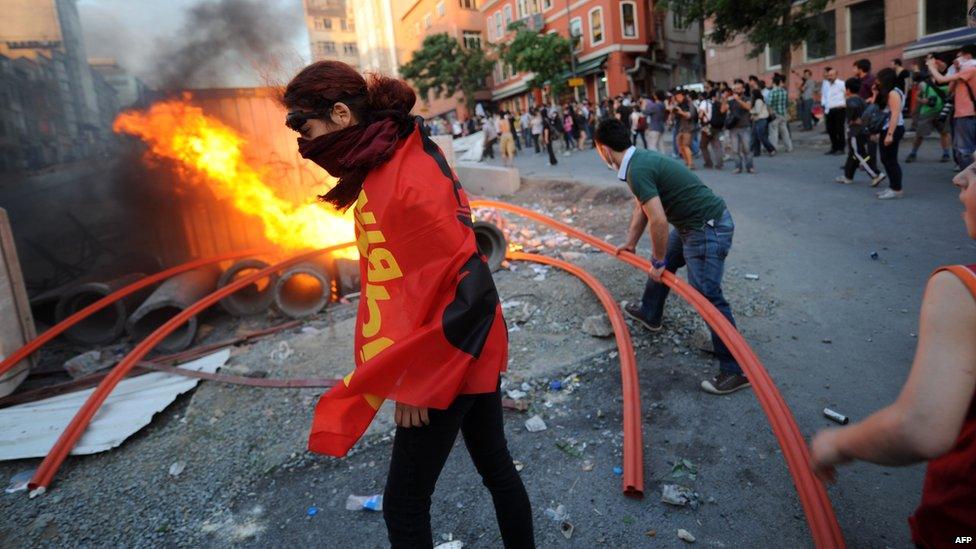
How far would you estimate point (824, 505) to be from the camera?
2135mm

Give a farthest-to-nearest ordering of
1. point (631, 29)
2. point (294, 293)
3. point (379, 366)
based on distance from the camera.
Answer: point (631, 29) → point (294, 293) → point (379, 366)

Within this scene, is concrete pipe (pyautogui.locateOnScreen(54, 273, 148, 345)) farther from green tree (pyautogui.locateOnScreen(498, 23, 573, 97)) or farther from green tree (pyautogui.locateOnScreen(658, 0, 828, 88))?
green tree (pyautogui.locateOnScreen(498, 23, 573, 97))

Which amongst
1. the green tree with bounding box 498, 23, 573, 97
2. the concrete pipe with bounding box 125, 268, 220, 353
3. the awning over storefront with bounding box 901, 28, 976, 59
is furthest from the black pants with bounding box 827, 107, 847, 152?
the green tree with bounding box 498, 23, 573, 97

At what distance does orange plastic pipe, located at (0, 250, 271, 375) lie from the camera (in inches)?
207

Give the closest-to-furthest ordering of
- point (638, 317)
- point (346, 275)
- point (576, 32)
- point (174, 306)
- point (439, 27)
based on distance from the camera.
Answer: point (638, 317) → point (174, 306) → point (346, 275) → point (576, 32) → point (439, 27)

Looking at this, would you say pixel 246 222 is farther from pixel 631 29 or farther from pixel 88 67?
pixel 631 29

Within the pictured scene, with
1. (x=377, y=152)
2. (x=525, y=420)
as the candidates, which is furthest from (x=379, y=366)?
(x=525, y=420)

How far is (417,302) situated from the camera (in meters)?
1.60

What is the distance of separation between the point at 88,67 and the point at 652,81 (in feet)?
108

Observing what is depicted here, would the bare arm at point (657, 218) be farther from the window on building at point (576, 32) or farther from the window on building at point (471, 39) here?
the window on building at point (471, 39)

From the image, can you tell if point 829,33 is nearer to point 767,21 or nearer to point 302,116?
point 767,21

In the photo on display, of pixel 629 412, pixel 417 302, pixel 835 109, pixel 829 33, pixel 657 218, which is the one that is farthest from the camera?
pixel 829 33

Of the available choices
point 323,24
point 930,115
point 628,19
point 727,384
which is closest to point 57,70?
point 727,384

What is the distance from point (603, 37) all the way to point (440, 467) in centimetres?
3636
